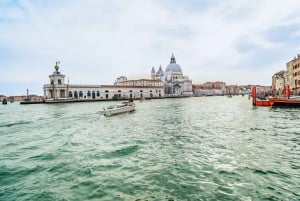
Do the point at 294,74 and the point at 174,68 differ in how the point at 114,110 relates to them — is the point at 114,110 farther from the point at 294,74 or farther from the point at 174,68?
the point at 174,68

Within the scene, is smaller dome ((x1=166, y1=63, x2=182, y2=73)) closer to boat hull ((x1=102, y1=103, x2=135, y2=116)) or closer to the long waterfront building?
the long waterfront building

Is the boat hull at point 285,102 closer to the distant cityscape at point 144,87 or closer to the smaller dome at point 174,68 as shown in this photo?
the distant cityscape at point 144,87

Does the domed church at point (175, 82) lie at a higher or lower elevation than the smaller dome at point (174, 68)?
lower

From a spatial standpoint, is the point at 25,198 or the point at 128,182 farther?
the point at 128,182

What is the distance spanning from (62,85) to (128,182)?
8665 centimetres

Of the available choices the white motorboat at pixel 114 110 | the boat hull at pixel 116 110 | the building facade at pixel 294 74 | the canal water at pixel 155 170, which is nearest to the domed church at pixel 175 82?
the building facade at pixel 294 74

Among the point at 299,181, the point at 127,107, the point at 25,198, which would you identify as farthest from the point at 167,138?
the point at 127,107

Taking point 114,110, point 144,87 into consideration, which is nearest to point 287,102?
point 114,110

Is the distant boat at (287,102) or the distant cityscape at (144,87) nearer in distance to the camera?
the distant boat at (287,102)

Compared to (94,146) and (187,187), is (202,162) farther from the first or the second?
(94,146)

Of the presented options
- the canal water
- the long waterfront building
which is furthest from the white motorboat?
the long waterfront building

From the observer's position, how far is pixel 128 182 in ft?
18.4

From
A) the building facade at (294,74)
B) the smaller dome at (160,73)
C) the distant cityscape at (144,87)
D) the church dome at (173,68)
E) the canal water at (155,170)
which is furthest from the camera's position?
the smaller dome at (160,73)

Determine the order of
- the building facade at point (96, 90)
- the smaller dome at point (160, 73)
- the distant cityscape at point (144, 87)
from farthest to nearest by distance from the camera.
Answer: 1. the smaller dome at point (160, 73)
2. the building facade at point (96, 90)
3. the distant cityscape at point (144, 87)
